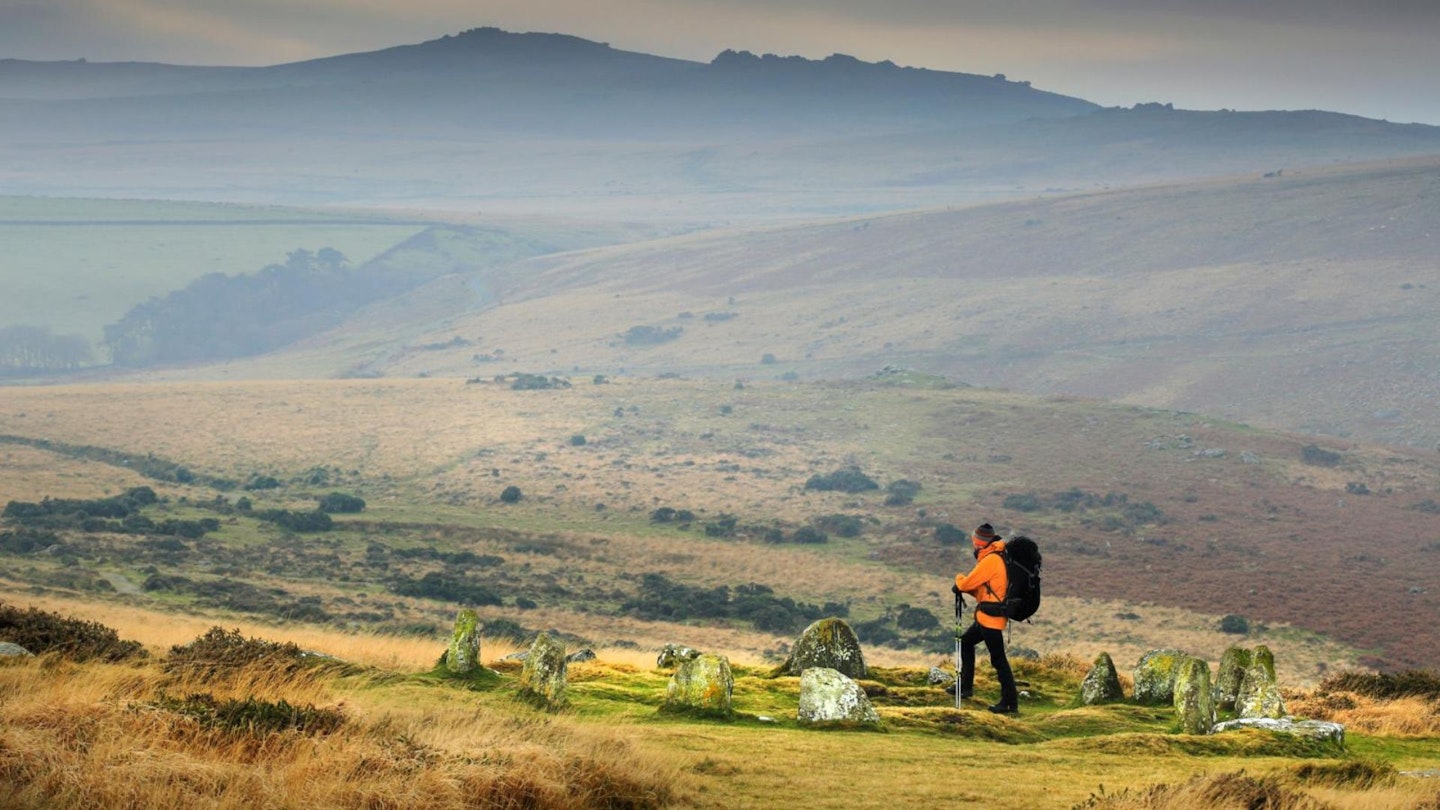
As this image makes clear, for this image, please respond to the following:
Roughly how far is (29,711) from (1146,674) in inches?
560

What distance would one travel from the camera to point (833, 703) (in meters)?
16.1

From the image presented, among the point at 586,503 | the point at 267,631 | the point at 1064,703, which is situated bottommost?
the point at 586,503

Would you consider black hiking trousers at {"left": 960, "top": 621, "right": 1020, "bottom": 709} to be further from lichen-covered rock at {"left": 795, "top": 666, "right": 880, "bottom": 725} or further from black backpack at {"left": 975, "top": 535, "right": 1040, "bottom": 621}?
lichen-covered rock at {"left": 795, "top": 666, "right": 880, "bottom": 725}

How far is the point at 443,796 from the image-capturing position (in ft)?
35.5

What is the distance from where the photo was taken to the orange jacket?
1755 centimetres

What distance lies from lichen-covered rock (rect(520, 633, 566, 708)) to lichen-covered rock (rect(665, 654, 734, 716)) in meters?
1.33

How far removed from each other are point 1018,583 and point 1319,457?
100m

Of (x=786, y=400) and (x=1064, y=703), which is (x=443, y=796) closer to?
(x=1064, y=703)

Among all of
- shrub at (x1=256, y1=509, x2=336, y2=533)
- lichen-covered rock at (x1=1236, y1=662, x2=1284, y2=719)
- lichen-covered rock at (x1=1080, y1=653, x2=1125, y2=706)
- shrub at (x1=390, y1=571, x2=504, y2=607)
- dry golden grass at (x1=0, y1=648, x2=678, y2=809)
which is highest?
dry golden grass at (x1=0, y1=648, x2=678, y2=809)

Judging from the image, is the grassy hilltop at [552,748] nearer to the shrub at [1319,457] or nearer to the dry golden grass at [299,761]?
the dry golden grass at [299,761]

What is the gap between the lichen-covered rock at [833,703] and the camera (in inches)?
633

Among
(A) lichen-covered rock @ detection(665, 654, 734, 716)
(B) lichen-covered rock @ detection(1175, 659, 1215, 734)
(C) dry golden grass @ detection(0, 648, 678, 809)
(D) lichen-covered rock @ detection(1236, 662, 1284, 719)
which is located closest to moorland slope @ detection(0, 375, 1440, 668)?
(D) lichen-covered rock @ detection(1236, 662, 1284, 719)

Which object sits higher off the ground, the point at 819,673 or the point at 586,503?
the point at 819,673

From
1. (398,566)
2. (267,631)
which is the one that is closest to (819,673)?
(267,631)
